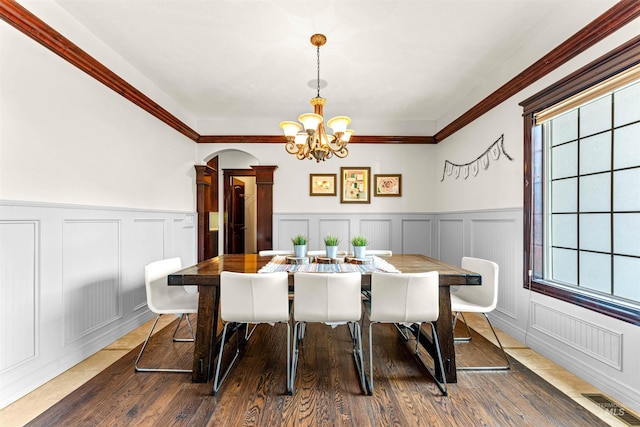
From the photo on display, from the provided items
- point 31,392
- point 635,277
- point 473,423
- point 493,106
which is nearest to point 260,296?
point 473,423

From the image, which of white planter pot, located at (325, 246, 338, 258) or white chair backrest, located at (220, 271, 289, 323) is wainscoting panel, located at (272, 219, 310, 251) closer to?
white planter pot, located at (325, 246, 338, 258)

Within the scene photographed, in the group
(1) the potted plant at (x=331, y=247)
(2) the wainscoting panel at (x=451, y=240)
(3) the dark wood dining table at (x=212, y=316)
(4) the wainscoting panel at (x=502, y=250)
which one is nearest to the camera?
(3) the dark wood dining table at (x=212, y=316)

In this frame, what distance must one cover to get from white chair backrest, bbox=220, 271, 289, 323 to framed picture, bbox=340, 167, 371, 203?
284 centimetres

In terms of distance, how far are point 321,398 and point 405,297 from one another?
31.7 inches

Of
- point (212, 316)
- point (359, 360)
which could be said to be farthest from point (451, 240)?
point (212, 316)

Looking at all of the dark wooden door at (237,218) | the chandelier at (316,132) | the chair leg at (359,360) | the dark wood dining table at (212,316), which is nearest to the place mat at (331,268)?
the dark wood dining table at (212,316)

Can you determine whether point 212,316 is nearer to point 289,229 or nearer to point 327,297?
point 327,297

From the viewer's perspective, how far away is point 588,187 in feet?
7.18

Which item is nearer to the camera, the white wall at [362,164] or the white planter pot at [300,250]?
the white planter pot at [300,250]

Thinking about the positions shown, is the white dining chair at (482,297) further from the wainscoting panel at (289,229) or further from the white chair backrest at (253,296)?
the wainscoting panel at (289,229)

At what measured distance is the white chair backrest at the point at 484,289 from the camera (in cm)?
225

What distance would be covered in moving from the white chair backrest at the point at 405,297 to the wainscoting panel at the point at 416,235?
2.74 m

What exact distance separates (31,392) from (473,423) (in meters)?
2.65

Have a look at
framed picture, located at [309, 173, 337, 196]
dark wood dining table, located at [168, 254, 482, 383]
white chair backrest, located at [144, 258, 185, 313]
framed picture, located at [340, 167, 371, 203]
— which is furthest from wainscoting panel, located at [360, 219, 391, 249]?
white chair backrest, located at [144, 258, 185, 313]
